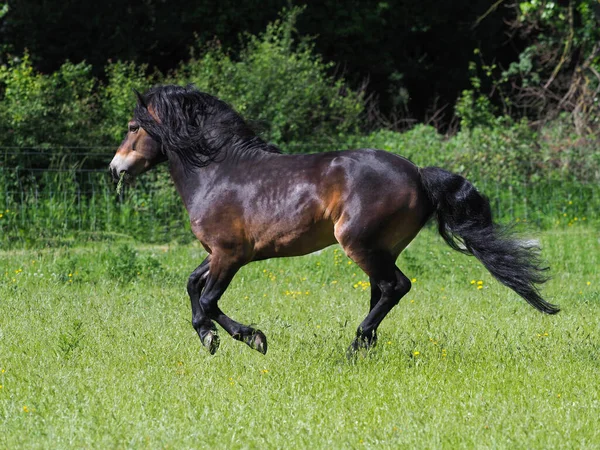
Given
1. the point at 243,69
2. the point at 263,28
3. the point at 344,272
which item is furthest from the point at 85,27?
the point at 344,272

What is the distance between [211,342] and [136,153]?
1614mm

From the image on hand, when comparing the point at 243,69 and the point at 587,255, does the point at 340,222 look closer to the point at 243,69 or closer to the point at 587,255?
the point at 587,255

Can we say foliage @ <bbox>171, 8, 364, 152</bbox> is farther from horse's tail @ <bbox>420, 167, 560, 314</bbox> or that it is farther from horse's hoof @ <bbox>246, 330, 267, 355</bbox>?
horse's hoof @ <bbox>246, 330, 267, 355</bbox>

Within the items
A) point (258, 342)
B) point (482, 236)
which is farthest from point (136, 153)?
point (482, 236)

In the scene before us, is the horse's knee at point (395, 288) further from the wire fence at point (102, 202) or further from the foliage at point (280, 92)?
the foliage at point (280, 92)

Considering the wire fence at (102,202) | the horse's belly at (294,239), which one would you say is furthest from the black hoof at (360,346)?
the wire fence at (102,202)

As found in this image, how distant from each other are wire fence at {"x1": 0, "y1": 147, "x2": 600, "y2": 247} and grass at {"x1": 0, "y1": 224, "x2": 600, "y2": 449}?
364 centimetres

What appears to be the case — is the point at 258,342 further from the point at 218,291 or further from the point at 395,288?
the point at 395,288

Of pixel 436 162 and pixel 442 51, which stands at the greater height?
pixel 436 162

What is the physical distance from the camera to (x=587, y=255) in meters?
12.2

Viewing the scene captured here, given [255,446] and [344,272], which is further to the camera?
[344,272]

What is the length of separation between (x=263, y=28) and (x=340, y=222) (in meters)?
18.4

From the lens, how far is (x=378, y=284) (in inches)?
261

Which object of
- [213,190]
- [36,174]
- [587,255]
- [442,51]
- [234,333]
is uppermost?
[213,190]
